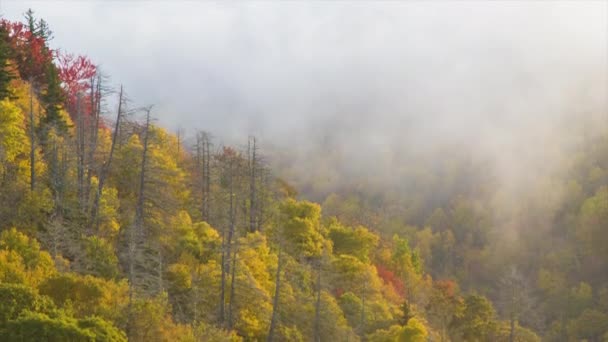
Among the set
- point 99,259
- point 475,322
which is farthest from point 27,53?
point 475,322

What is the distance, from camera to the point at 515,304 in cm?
7356

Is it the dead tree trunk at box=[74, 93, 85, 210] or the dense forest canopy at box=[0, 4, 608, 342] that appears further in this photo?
the dead tree trunk at box=[74, 93, 85, 210]

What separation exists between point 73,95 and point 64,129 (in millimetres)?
12753

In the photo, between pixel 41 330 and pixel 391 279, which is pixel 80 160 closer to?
pixel 41 330

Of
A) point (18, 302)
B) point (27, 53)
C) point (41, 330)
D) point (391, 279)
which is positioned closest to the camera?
point (41, 330)

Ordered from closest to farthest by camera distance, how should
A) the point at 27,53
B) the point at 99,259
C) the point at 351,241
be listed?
the point at 99,259 → the point at 27,53 → the point at 351,241

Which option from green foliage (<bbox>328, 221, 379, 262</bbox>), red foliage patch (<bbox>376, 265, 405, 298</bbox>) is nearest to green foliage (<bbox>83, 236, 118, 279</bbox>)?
green foliage (<bbox>328, 221, 379, 262</bbox>)

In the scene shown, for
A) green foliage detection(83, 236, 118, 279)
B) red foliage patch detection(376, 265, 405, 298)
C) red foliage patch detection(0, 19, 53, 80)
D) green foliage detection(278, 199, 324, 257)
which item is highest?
red foliage patch detection(0, 19, 53, 80)

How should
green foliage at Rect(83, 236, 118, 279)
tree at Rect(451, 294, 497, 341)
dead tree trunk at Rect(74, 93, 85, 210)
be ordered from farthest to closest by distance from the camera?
tree at Rect(451, 294, 497, 341), dead tree trunk at Rect(74, 93, 85, 210), green foliage at Rect(83, 236, 118, 279)

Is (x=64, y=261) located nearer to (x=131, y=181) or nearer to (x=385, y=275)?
(x=131, y=181)

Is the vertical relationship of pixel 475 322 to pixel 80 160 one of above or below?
below

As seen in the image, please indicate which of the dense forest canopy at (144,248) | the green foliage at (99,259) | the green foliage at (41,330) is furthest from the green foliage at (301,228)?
the green foliage at (41,330)

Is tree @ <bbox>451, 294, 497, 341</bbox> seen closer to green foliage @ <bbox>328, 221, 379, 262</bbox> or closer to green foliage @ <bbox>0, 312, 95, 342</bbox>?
green foliage @ <bbox>328, 221, 379, 262</bbox>

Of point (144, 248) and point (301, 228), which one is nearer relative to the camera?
point (144, 248)
